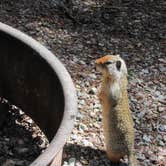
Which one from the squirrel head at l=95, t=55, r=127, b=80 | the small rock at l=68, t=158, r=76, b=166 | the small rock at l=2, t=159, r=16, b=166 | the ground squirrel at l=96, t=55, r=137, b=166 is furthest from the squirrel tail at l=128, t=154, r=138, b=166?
the small rock at l=2, t=159, r=16, b=166

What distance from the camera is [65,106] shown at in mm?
2256

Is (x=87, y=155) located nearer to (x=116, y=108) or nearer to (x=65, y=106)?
(x=116, y=108)

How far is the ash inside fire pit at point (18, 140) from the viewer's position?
3044 millimetres

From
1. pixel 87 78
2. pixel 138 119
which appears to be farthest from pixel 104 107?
pixel 87 78

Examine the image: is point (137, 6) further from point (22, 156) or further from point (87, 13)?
point (22, 156)

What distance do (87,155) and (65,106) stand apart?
3.11ft

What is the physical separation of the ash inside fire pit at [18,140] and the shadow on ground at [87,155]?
0.49 feet

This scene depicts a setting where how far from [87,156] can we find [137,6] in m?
2.01

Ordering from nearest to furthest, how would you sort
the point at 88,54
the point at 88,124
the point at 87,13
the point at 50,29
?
the point at 88,124 < the point at 88,54 < the point at 50,29 < the point at 87,13

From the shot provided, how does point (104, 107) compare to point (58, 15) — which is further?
point (58, 15)

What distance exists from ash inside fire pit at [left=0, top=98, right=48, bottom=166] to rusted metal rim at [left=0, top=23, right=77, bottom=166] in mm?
712

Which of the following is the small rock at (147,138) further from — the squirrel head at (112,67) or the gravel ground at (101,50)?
the squirrel head at (112,67)

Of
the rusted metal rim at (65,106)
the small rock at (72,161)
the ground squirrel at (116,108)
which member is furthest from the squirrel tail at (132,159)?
the rusted metal rim at (65,106)

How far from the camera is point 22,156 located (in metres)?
3.07
